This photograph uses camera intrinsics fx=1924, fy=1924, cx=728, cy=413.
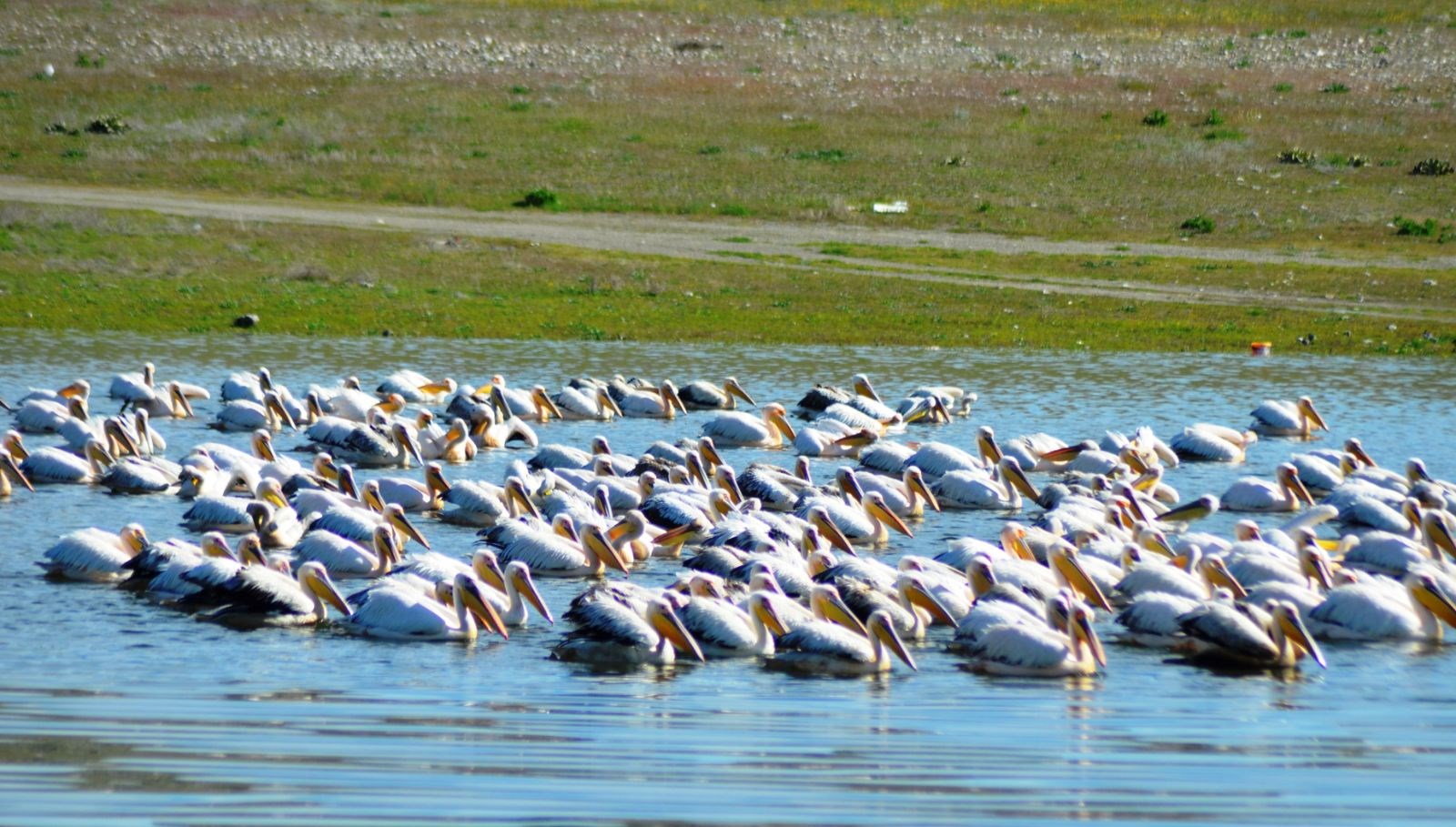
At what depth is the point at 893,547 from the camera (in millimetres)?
13977

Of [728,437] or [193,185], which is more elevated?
[193,185]

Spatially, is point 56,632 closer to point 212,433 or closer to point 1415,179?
point 212,433

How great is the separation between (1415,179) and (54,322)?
27.4 metres

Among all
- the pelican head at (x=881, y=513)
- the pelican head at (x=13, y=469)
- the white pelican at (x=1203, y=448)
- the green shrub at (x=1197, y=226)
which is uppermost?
the green shrub at (x=1197, y=226)

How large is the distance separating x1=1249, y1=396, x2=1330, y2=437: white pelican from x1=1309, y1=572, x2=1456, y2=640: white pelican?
346 inches

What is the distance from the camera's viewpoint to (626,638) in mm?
9805

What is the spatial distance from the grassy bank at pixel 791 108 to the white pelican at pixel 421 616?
2534cm

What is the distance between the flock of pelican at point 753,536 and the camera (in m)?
10.2

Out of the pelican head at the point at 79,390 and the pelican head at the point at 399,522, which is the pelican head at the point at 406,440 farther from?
the pelican head at the point at 399,522

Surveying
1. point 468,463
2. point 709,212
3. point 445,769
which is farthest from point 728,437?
point 709,212

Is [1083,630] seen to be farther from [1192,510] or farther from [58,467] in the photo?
[58,467]

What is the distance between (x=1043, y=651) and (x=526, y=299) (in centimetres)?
1793

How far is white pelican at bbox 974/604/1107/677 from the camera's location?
9789 millimetres

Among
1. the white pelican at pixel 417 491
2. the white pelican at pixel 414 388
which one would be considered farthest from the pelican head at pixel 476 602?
the white pelican at pixel 414 388
